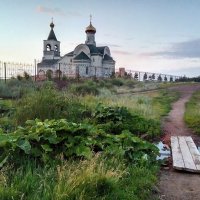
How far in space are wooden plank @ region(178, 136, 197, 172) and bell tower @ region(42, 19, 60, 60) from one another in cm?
6376

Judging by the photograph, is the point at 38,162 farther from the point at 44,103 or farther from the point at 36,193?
the point at 44,103

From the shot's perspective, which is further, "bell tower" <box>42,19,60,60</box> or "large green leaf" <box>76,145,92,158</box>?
"bell tower" <box>42,19,60,60</box>

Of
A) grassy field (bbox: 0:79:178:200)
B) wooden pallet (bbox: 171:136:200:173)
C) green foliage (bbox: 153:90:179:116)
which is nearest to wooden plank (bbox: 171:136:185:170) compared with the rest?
wooden pallet (bbox: 171:136:200:173)

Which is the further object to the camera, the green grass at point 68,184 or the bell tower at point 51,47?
the bell tower at point 51,47

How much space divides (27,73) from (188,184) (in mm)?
24086

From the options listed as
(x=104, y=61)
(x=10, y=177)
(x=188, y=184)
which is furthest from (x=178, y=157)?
(x=104, y=61)

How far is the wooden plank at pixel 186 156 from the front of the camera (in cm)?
738

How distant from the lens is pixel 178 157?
8109 millimetres

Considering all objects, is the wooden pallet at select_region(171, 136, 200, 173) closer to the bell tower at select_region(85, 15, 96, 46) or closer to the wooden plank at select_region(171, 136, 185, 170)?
the wooden plank at select_region(171, 136, 185, 170)

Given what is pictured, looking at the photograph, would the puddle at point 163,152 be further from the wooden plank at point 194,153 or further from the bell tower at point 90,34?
the bell tower at point 90,34

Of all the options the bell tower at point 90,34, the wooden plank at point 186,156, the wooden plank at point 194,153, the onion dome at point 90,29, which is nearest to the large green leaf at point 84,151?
the wooden plank at point 186,156

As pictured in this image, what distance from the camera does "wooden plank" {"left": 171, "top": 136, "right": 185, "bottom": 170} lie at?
7492mm

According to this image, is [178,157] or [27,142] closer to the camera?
[27,142]

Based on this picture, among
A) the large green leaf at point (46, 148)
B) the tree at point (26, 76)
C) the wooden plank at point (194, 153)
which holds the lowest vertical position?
the wooden plank at point (194, 153)
